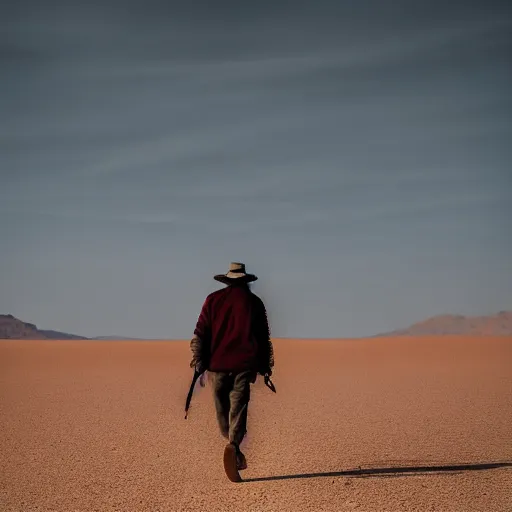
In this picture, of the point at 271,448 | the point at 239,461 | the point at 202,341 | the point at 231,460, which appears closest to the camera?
the point at 231,460

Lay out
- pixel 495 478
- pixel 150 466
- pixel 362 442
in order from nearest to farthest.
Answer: pixel 495 478 → pixel 150 466 → pixel 362 442

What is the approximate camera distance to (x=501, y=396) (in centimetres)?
1764

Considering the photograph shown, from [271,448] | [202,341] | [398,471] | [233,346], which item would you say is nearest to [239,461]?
[233,346]

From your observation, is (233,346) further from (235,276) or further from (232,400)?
(235,276)

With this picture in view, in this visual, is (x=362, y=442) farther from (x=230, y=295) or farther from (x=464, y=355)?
(x=464, y=355)

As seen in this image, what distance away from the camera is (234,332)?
8102 millimetres

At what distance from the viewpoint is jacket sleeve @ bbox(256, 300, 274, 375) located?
8.20 m

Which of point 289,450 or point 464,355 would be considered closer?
point 289,450

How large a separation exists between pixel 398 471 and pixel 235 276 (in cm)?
302

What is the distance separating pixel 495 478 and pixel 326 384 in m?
13.5

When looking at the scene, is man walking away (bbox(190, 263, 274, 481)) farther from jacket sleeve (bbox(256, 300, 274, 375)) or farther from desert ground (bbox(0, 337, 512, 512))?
desert ground (bbox(0, 337, 512, 512))

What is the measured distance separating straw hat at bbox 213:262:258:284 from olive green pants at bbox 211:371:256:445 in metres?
1.08

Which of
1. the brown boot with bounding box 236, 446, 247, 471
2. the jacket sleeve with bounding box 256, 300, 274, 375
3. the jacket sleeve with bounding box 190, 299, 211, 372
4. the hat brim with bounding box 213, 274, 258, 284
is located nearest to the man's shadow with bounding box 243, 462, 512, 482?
the brown boot with bounding box 236, 446, 247, 471

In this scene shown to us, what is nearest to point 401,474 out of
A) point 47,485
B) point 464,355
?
point 47,485
